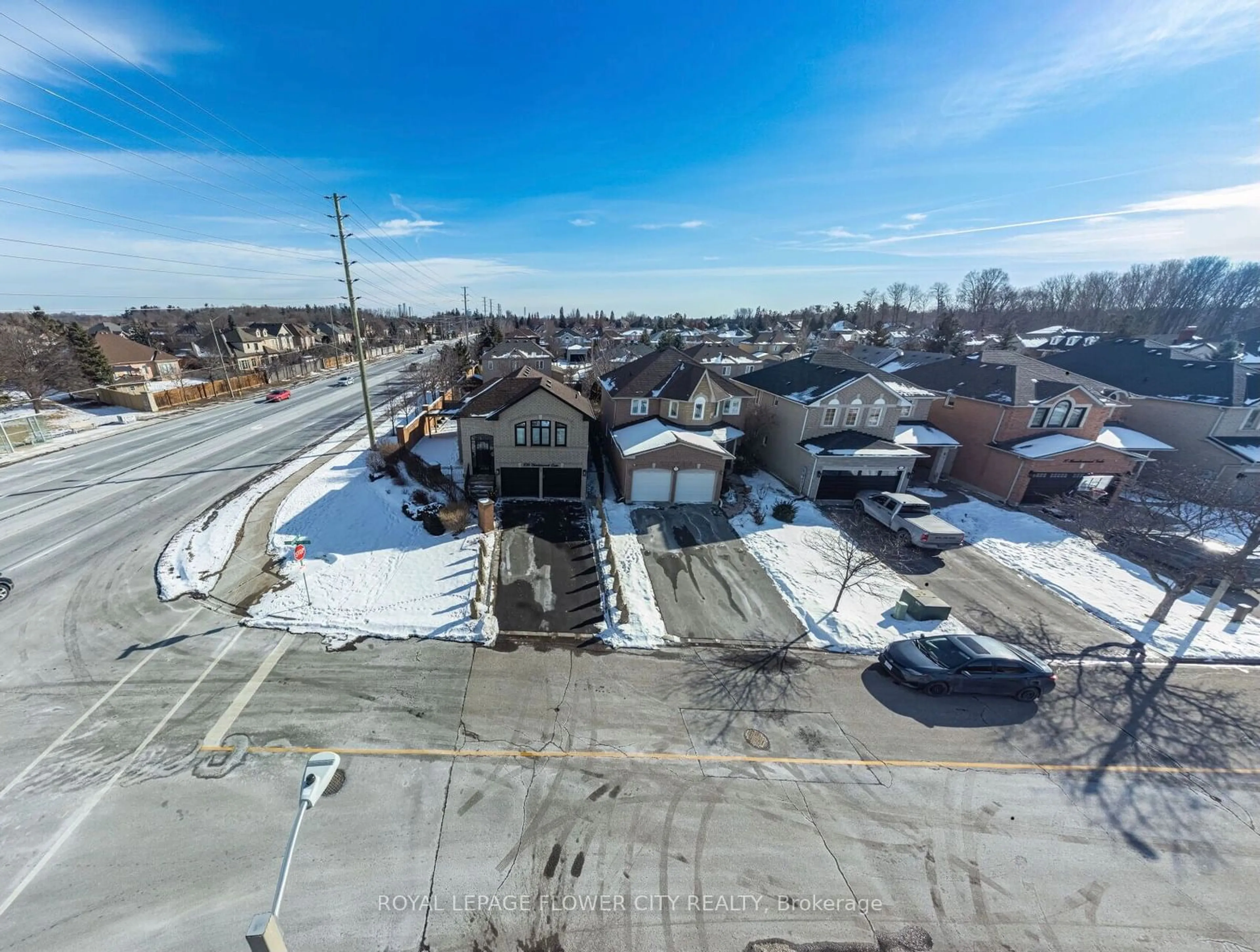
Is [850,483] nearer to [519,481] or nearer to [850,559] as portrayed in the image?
[850,559]

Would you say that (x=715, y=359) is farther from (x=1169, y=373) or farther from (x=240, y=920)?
(x=240, y=920)

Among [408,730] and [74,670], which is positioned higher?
[74,670]

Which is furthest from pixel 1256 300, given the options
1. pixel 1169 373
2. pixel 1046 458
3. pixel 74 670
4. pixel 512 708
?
pixel 74 670

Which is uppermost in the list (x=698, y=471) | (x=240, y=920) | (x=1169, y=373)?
(x=1169, y=373)

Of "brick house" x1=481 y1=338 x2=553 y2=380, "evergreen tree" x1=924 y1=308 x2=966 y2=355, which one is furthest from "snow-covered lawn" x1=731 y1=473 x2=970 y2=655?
"evergreen tree" x1=924 y1=308 x2=966 y2=355

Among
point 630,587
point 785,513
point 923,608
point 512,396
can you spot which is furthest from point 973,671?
point 512,396
